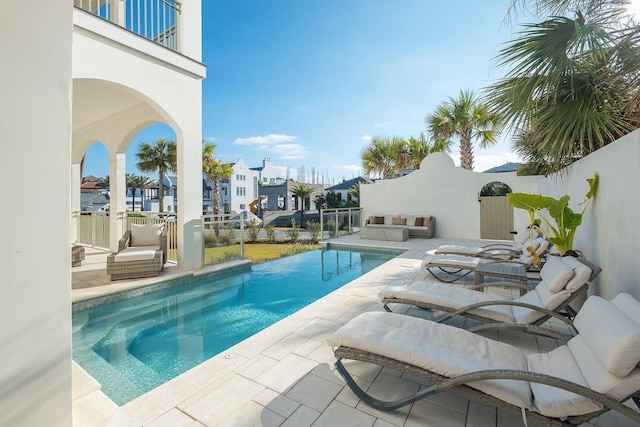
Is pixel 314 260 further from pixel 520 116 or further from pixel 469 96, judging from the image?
pixel 469 96

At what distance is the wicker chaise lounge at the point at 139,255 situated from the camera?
6.13 metres

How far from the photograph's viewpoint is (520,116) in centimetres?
448

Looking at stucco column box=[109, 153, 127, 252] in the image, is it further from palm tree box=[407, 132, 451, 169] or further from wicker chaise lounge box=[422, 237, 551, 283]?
palm tree box=[407, 132, 451, 169]

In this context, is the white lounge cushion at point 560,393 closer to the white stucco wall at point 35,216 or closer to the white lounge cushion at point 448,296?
the white lounge cushion at point 448,296

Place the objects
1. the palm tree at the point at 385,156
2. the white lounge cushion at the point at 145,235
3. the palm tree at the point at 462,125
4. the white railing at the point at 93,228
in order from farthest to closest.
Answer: the palm tree at the point at 385,156 < the palm tree at the point at 462,125 < the white railing at the point at 93,228 < the white lounge cushion at the point at 145,235

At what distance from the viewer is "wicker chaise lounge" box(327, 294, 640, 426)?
1.72m

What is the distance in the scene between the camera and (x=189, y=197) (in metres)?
7.11

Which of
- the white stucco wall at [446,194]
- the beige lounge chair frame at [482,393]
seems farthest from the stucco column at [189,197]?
the white stucco wall at [446,194]

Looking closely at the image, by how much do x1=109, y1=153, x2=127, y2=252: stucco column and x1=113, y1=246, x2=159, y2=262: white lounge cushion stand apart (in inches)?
108

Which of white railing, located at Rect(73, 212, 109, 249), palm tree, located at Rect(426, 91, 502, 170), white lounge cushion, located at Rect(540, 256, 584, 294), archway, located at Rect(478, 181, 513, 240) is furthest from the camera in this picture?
palm tree, located at Rect(426, 91, 502, 170)

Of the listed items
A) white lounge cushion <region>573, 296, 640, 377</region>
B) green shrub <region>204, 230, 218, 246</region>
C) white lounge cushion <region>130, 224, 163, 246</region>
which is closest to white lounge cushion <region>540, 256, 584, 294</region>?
white lounge cushion <region>573, 296, 640, 377</region>

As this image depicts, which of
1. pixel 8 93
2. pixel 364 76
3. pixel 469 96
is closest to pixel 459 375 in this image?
pixel 8 93

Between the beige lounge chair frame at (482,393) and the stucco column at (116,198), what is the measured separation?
29.0 feet

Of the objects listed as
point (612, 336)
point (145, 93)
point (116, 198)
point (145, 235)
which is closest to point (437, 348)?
point (612, 336)
